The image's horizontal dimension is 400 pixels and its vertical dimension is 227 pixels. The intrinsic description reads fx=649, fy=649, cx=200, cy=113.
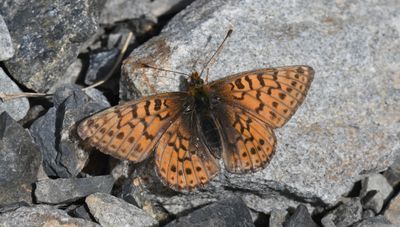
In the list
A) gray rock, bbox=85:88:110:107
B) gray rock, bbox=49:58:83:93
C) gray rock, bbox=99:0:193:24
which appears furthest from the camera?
gray rock, bbox=99:0:193:24

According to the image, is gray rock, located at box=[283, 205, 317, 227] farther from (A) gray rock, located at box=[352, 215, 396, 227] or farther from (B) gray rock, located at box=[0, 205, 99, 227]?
(B) gray rock, located at box=[0, 205, 99, 227]

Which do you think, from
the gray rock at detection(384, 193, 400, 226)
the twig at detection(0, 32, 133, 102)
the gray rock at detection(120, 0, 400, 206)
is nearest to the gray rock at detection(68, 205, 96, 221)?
the gray rock at detection(120, 0, 400, 206)

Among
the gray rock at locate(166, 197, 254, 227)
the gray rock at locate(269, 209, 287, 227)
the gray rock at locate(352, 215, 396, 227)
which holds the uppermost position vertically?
the gray rock at locate(166, 197, 254, 227)

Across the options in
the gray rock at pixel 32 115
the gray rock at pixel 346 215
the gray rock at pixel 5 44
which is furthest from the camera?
the gray rock at pixel 32 115

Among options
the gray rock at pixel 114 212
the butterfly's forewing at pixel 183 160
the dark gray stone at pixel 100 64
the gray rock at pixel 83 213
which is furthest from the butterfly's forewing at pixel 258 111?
the dark gray stone at pixel 100 64

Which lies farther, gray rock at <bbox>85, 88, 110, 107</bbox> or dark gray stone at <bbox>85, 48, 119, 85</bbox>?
dark gray stone at <bbox>85, 48, 119, 85</bbox>

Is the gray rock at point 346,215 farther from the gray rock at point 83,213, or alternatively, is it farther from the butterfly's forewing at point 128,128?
the gray rock at point 83,213

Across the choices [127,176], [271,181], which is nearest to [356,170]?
[271,181]
